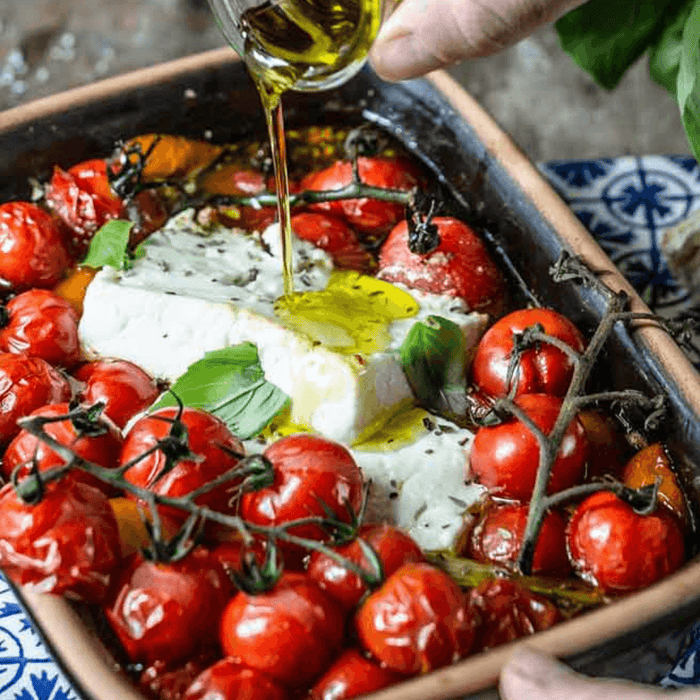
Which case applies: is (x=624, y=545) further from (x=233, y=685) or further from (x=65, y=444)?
(x=65, y=444)

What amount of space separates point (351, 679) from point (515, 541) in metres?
0.39

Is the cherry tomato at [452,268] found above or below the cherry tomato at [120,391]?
below

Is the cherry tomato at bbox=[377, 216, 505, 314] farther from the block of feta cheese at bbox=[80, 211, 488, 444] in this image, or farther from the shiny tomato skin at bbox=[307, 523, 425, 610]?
the shiny tomato skin at bbox=[307, 523, 425, 610]

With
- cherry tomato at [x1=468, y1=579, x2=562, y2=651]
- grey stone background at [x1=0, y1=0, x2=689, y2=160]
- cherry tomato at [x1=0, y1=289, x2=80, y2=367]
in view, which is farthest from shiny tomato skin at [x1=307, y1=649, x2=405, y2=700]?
grey stone background at [x1=0, y1=0, x2=689, y2=160]

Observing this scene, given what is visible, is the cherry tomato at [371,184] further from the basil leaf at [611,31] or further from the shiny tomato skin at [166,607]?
the shiny tomato skin at [166,607]

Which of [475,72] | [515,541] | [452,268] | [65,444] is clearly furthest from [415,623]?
[475,72]

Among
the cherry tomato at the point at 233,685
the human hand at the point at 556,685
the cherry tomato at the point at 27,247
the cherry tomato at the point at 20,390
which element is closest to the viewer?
the human hand at the point at 556,685

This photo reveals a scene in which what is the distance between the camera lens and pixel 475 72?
13.6 feet

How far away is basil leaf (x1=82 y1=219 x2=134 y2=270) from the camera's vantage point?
221cm

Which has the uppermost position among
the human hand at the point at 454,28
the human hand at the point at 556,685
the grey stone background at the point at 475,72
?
the human hand at the point at 454,28

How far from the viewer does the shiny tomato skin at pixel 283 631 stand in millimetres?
1461

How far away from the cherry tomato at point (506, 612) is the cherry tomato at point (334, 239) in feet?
2.95

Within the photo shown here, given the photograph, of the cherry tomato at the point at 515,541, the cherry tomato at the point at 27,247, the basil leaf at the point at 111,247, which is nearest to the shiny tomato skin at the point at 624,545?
the cherry tomato at the point at 515,541

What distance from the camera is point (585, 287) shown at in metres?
2.13
